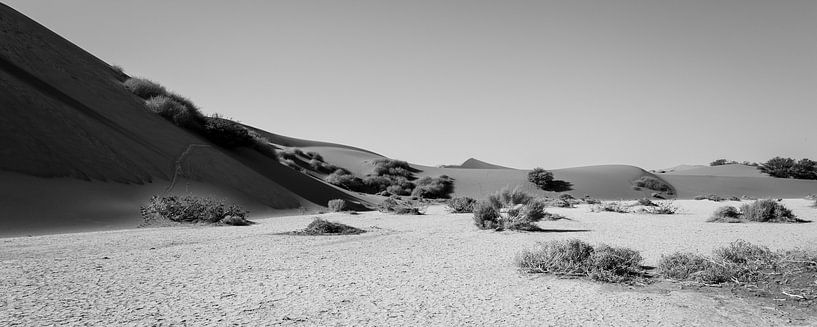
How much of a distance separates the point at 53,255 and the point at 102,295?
3107mm

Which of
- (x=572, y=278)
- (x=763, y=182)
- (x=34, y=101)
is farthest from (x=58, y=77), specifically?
(x=763, y=182)

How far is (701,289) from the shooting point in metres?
5.56

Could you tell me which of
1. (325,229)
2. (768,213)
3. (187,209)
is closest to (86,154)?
(187,209)

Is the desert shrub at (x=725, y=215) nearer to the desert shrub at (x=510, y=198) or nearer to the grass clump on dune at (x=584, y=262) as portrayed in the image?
the desert shrub at (x=510, y=198)

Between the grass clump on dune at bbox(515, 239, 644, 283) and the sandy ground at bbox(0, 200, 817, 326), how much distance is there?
0.26m

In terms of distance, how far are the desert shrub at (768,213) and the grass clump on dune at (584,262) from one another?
11.0 m

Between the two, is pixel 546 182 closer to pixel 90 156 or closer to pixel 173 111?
pixel 173 111

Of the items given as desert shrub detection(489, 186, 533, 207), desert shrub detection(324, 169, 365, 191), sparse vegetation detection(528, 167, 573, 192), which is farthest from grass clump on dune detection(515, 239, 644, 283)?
sparse vegetation detection(528, 167, 573, 192)

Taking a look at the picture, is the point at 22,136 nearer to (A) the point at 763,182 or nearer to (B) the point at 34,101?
(B) the point at 34,101

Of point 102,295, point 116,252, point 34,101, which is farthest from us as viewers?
point 34,101

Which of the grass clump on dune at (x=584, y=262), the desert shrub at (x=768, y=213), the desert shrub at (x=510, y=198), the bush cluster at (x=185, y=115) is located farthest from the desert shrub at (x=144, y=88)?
the desert shrub at (x=768, y=213)

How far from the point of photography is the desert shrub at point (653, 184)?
45.2m

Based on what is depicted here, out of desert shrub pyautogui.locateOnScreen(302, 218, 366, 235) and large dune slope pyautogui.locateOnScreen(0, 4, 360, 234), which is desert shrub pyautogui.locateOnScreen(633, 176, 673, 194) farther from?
desert shrub pyautogui.locateOnScreen(302, 218, 366, 235)

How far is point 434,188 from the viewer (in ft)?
135
